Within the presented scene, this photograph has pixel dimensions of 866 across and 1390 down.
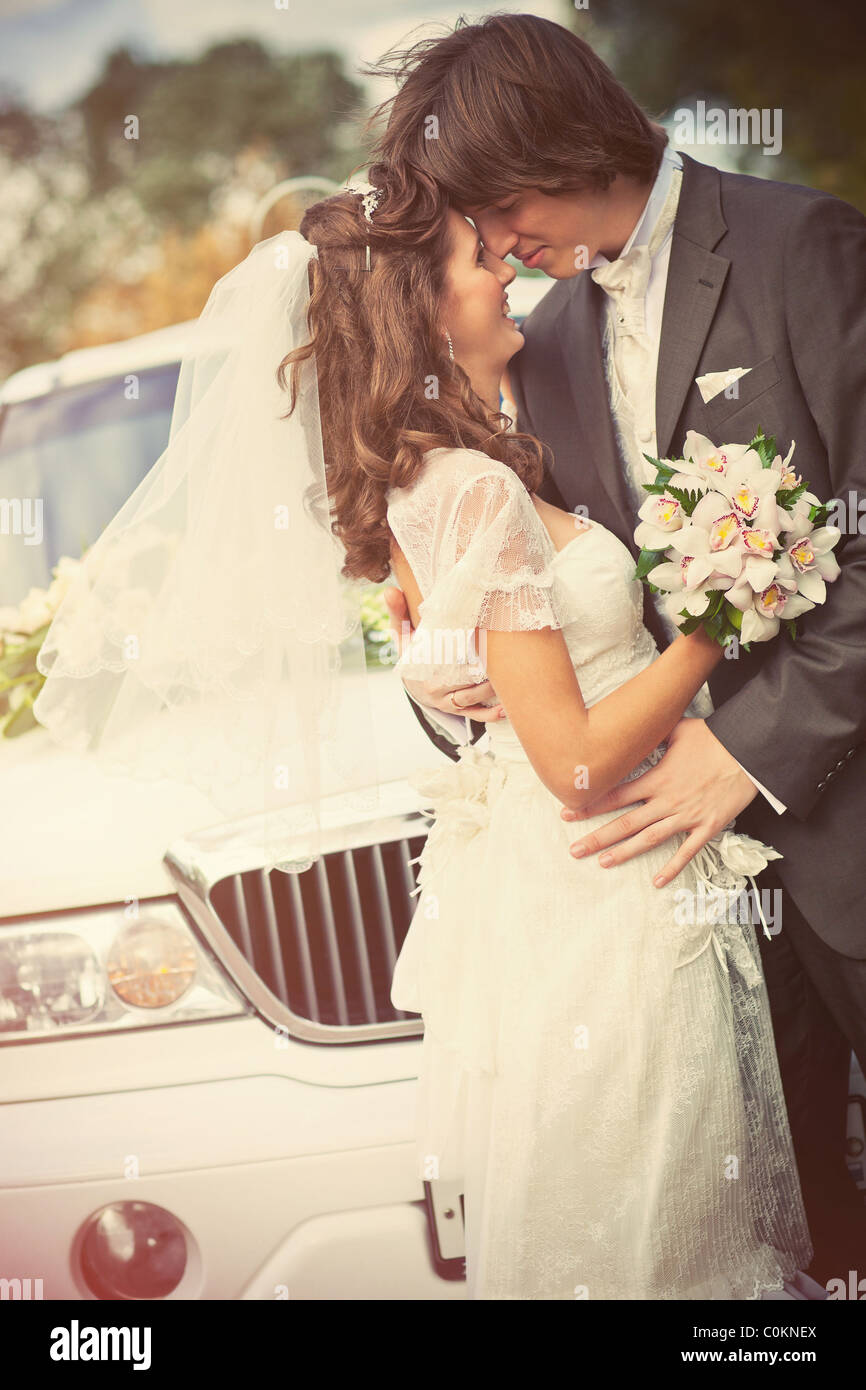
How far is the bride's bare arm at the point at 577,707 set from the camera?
1.52 meters

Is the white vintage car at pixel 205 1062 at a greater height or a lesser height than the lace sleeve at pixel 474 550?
lesser

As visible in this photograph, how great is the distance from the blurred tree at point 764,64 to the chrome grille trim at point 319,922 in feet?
15.8

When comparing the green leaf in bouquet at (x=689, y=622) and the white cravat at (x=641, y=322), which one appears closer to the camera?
the green leaf in bouquet at (x=689, y=622)

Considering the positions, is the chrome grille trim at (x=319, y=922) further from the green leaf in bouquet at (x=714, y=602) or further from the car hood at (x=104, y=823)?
the green leaf in bouquet at (x=714, y=602)

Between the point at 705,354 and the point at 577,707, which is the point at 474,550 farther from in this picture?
the point at 705,354

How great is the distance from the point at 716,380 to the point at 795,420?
13cm

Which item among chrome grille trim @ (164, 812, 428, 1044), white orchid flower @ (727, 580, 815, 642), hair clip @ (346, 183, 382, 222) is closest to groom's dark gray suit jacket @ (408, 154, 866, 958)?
white orchid flower @ (727, 580, 815, 642)

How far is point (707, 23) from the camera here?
6.52 m

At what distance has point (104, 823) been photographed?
1.90 meters

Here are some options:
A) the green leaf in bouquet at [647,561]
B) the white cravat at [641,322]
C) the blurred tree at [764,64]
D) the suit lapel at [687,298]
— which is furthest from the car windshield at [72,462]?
the blurred tree at [764,64]

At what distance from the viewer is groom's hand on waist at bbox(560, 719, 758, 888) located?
5.37 ft

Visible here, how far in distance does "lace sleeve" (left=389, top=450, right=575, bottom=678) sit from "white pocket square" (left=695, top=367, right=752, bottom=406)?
35 centimetres

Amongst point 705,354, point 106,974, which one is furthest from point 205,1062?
point 705,354
